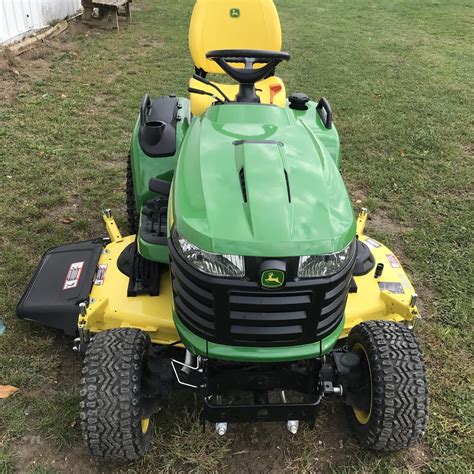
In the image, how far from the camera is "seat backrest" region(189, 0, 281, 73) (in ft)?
12.8

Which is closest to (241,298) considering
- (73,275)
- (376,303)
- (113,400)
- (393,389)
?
(113,400)

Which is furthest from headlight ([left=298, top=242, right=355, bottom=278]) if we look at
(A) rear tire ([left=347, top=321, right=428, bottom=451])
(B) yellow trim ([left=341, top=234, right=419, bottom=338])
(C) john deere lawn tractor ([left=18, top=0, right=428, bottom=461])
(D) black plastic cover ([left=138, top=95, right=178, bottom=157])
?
(D) black plastic cover ([left=138, top=95, right=178, bottom=157])

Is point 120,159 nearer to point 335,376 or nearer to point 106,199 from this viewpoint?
point 106,199

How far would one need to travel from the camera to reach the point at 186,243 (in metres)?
1.84

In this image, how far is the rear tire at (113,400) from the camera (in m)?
2.01

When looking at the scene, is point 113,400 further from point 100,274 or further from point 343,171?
point 343,171

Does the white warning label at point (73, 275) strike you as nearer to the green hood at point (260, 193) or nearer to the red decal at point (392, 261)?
the green hood at point (260, 193)

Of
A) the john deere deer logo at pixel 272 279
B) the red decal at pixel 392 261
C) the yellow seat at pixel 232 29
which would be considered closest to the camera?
the john deere deer logo at pixel 272 279

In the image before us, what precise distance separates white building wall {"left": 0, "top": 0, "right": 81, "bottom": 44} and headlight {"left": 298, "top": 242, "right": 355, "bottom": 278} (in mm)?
6868

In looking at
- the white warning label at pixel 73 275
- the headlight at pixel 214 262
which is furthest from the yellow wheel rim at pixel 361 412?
the white warning label at pixel 73 275

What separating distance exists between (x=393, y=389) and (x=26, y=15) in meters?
7.75

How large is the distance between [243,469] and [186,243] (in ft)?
3.64

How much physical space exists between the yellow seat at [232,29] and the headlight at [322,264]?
226cm

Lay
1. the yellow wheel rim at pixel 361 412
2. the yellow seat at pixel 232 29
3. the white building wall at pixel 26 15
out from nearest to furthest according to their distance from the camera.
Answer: the yellow wheel rim at pixel 361 412 < the yellow seat at pixel 232 29 < the white building wall at pixel 26 15
